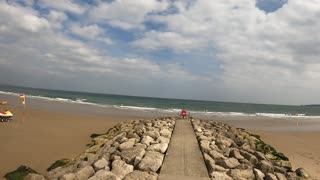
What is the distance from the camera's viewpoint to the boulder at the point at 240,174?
19.8 ft

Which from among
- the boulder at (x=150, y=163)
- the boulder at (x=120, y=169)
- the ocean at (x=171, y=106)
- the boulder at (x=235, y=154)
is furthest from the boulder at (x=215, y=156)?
the ocean at (x=171, y=106)

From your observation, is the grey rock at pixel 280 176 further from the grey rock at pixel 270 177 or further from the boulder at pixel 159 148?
the boulder at pixel 159 148

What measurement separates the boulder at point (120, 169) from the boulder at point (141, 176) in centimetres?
28

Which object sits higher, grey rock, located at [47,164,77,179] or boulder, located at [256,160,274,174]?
boulder, located at [256,160,274,174]

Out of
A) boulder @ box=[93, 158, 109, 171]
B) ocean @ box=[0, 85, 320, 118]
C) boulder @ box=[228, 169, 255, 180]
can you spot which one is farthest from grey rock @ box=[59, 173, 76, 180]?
ocean @ box=[0, 85, 320, 118]

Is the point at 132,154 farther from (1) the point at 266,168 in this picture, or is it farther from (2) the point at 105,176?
(1) the point at 266,168

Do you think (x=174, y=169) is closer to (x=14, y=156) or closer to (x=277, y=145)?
(x=14, y=156)

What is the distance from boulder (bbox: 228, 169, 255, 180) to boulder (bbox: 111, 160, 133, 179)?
2073mm

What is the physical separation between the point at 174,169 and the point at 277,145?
989 cm

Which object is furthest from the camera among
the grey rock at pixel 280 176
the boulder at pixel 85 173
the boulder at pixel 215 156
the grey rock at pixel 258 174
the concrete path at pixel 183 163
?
the boulder at pixel 215 156

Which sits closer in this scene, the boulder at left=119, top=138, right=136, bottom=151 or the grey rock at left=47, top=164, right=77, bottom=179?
the grey rock at left=47, top=164, right=77, bottom=179

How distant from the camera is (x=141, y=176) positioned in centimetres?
546

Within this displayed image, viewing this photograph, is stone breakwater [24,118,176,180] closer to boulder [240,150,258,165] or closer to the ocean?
boulder [240,150,258,165]

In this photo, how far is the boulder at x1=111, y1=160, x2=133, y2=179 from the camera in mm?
5770
